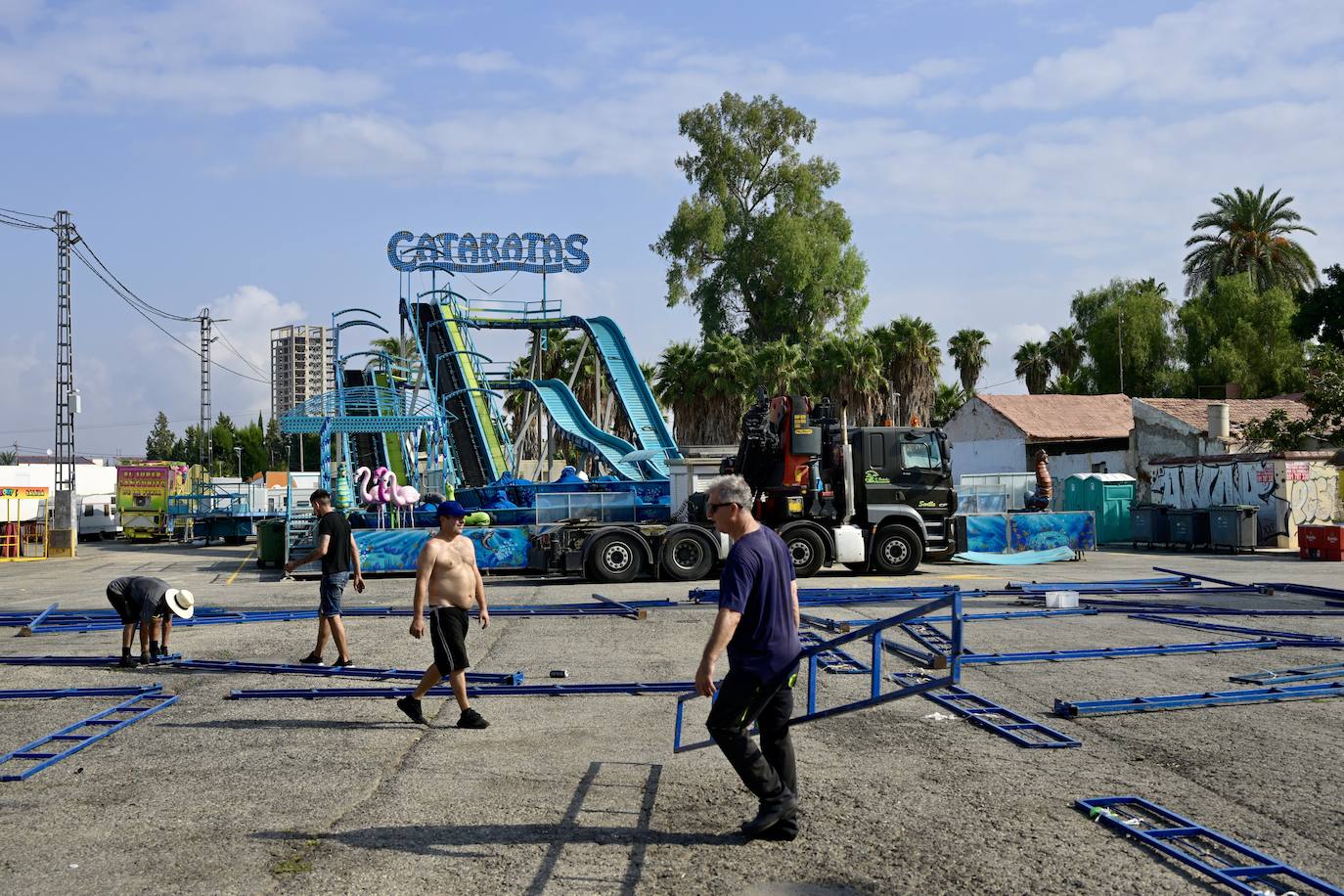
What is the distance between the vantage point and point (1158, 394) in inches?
2336

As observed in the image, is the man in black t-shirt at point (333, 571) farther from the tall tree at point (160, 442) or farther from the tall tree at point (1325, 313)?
the tall tree at point (160, 442)

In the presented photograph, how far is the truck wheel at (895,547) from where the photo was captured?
21594 millimetres

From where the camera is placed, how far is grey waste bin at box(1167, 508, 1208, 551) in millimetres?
30531

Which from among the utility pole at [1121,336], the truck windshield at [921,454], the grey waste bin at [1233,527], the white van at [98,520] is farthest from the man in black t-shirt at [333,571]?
the utility pole at [1121,336]

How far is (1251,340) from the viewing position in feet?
179

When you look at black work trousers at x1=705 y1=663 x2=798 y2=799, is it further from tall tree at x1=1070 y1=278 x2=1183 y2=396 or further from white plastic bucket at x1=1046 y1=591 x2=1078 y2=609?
tall tree at x1=1070 y1=278 x2=1183 y2=396

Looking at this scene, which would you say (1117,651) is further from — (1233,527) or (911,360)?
(911,360)

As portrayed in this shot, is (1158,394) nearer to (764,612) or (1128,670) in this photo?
(1128,670)

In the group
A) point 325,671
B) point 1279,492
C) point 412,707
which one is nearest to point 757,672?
point 412,707

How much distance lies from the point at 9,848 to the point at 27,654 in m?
7.73

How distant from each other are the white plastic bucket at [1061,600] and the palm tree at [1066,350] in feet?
180

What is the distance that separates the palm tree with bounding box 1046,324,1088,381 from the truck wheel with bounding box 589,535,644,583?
52.1m

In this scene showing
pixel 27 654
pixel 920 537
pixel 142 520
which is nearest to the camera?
pixel 27 654

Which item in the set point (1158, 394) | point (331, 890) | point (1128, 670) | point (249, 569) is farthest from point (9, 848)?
point (1158, 394)
